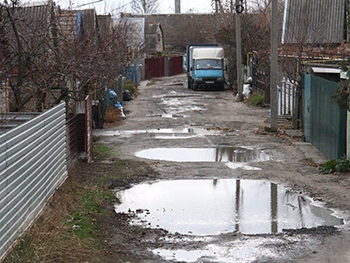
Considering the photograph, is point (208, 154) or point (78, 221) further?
point (208, 154)

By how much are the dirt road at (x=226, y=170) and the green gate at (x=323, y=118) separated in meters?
0.47

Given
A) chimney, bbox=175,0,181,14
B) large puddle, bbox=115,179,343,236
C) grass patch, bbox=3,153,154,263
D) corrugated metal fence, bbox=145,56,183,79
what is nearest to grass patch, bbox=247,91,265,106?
grass patch, bbox=3,153,154,263

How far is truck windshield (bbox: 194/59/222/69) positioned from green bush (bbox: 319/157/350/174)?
100.0 ft

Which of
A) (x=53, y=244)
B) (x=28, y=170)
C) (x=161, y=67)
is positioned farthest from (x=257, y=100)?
(x=161, y=67)

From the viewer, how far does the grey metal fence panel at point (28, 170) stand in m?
7.51

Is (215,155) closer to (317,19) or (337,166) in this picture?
(337,166)

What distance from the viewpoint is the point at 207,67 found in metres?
44.8

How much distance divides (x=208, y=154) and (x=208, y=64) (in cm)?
2768

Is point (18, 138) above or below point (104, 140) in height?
above

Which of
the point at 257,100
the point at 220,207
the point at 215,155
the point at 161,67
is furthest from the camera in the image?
the point at 161,67

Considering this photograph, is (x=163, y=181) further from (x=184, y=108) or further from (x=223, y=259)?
(x=184, y=108)

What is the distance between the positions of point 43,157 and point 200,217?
2.77 meters

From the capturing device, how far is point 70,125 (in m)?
14.4

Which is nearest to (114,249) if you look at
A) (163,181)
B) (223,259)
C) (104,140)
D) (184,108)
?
(223,259)
